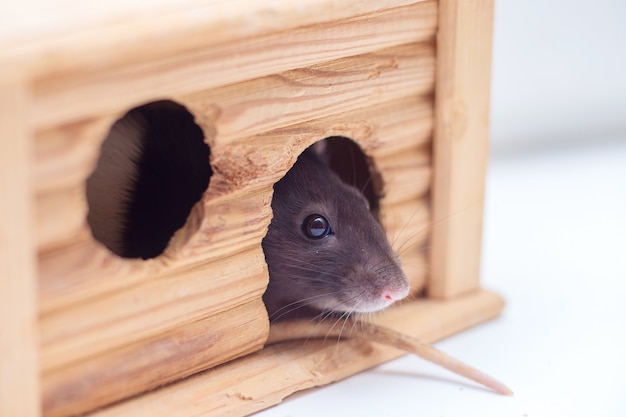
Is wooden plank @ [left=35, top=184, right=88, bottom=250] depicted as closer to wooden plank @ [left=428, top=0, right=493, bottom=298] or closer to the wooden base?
the wooden base

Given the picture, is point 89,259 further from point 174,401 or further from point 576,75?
point 576,75

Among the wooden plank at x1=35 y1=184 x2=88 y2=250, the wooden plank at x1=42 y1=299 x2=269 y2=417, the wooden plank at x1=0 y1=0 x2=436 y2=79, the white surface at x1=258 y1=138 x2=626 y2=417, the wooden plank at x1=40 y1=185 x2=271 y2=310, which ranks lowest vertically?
the white surface at x1=258 y1=138 x2=626 y2=417

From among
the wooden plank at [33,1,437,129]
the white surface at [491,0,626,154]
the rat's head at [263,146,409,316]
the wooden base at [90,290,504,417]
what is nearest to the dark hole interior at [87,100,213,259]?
the rat's head at [263,146,409,316]

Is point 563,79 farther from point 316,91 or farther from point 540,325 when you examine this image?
point 316,91

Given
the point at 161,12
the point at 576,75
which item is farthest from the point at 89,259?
the point at 576,75

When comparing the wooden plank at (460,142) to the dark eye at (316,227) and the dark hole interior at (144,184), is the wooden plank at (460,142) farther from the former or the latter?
the dark hole interior at (144,184)

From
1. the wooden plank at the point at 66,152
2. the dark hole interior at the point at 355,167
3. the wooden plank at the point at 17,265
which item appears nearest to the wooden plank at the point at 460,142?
the dark hole interior at the point at 355,167

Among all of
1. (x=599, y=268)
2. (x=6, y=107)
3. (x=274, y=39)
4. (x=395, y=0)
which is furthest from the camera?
(x=599, y=268)
